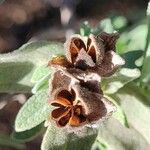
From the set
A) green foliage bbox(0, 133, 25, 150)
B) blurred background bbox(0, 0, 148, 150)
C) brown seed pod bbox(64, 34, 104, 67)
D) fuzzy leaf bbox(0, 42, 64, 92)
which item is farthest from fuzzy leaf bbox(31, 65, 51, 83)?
blurred background bbox(0, 0, 148, 150)

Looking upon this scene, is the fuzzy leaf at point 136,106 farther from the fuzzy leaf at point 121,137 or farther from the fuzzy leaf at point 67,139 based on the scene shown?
the fuzzy leaf at point 67,139

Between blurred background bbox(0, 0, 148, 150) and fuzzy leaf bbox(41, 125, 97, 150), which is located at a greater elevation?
fuzzy leaf bbox(41, 125, 97, 150)

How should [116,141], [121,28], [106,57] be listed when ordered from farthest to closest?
[121,28] < [116,141] < [106,57]

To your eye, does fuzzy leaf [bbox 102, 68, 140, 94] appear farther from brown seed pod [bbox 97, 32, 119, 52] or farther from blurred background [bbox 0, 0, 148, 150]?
blurred background [bbox 0, 0, 148, 150]

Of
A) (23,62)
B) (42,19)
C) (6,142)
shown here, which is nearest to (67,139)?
(23,62)

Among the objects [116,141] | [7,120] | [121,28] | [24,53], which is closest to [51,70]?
[24,53]

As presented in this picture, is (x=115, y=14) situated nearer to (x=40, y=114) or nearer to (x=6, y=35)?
(x=6, y=35)
